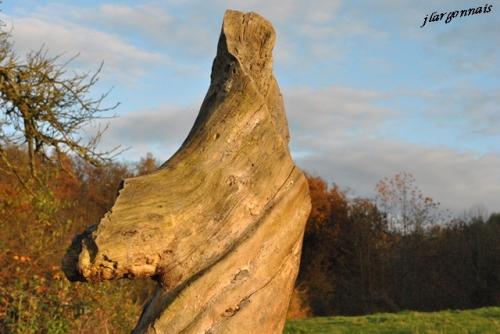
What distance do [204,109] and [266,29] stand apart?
0.53 meters

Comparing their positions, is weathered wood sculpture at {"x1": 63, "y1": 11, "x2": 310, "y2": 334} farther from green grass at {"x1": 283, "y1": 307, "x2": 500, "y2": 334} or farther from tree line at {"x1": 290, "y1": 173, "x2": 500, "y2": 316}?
tree line at {"x1": 290, "y1": 173, "x2": 500, "y2": 316}

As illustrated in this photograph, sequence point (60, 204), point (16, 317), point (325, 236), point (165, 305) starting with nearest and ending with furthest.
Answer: point (165, 305), point (16, 317), point (60, 204), point (325, 236)

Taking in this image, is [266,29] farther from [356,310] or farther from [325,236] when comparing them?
[325,236]

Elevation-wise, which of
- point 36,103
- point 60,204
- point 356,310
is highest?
Result: point 36,103

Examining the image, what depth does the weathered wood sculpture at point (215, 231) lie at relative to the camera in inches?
95.6

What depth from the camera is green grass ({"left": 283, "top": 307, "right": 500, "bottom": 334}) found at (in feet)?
51.1

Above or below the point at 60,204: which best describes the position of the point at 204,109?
below

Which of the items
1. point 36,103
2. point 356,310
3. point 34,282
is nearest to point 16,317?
point 34,282

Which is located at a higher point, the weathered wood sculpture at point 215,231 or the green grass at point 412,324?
the weathered wood sculpture at point 215,231

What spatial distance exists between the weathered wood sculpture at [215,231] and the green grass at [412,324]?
12741mm

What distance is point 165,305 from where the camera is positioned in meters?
2.44

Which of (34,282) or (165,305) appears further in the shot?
(34,282)

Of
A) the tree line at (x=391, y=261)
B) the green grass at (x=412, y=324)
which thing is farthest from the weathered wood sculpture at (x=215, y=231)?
the tree line at (x=391, y=261)

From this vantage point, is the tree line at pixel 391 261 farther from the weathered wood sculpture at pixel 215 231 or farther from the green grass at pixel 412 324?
the weathered wood sculpture at pixel 215 231
